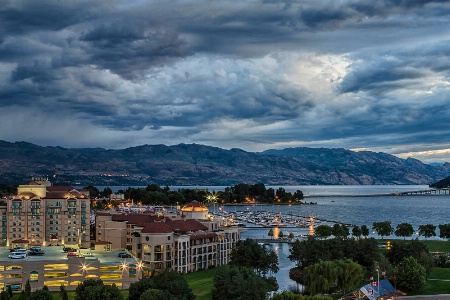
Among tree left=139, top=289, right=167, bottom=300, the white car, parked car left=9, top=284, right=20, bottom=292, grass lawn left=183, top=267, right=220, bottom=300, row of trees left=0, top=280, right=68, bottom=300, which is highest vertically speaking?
the white car

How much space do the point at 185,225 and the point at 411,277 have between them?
123 feet

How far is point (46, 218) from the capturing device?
99.2m

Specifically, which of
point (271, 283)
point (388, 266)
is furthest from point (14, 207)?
point (388, 266)

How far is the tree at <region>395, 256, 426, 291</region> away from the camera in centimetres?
6712

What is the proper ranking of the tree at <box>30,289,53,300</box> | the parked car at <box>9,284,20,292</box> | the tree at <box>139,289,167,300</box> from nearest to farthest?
the tree at <box>139,289,167,300</box>
the tree at <box>30,289,53,300</box>
the parked car at <box>9,284,20,292</box>

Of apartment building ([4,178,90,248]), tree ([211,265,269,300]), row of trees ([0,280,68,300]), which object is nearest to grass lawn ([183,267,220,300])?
tree ([211,265,269,300])

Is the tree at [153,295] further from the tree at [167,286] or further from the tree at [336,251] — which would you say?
the tree at [336,251]

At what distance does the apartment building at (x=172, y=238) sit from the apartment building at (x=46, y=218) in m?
5.98

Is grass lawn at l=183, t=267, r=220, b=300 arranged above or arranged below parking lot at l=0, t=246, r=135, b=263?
below

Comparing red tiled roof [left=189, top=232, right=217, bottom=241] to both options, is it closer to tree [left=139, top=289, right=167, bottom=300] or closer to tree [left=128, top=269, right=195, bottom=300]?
tree [left=128, top=269, right=195, bottom=300]

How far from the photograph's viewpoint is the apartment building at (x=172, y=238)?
80.6m

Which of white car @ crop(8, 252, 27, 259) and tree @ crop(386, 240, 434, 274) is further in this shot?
tree @ crop(386, 240, 434, 274)

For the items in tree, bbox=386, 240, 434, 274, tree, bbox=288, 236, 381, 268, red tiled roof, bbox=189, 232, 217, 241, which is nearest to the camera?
tree, bbox=386, 240, 434, 274

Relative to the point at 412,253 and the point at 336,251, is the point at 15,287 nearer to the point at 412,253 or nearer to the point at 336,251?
the point at 336,251
